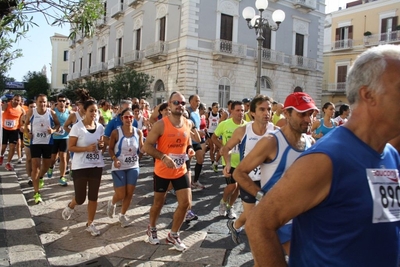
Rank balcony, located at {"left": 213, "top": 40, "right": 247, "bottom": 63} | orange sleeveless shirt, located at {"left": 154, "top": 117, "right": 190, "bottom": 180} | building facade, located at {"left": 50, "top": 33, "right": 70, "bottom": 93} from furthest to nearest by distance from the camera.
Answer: building facade, located at {"left": 50, "top": 33, "right": 70, "bottom": 93} → balcony, located at {"left": 213, "top": 40, "right": 247, "bottom": 63} → orange sleeveless shirt, located at {"left": 154, "top": 117, "right": 190, "bottom": 180}

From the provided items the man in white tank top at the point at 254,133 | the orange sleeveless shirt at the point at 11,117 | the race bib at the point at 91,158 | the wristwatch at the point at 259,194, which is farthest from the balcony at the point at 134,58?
the wristwatch at the point at 259,194

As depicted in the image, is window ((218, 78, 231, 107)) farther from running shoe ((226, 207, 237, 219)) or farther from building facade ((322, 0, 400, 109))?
running shoe ((226, 207, 237, 219))

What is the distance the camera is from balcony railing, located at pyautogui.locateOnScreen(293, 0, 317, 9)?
1153 inches

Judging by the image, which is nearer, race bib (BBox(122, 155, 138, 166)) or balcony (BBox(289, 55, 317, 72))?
race bib (BBox(122, 155, 138, 166))

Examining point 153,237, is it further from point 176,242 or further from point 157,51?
point 157,51

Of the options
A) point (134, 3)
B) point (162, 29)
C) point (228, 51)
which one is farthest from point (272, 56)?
point (134, 3)

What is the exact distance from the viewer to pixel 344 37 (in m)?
37.0

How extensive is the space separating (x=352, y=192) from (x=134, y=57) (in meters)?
29.8

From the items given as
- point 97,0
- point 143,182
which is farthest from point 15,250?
point 143,182

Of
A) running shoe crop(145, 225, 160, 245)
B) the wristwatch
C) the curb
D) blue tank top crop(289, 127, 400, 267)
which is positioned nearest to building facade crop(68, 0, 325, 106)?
the curb

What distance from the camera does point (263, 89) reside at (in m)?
27.9

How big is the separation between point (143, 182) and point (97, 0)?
462 centimetres

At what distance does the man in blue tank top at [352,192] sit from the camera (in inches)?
55.5

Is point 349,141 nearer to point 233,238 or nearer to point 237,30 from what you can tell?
point 233,238
